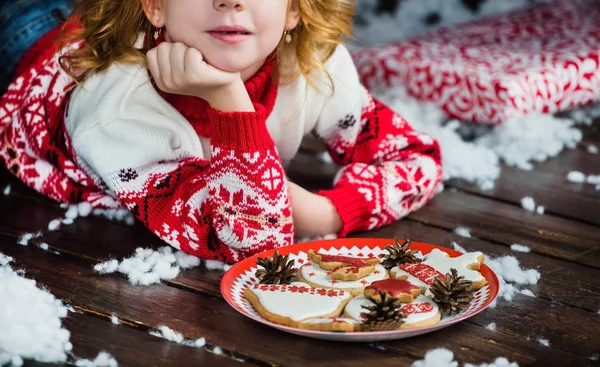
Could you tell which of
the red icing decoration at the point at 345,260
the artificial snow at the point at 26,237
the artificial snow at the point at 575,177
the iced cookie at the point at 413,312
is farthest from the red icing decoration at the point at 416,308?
the artificial snow at the point at 575,177

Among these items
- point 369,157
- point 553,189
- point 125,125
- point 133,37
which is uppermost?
point 133,37

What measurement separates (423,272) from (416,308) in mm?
87

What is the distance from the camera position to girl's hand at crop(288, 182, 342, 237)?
1264 mm

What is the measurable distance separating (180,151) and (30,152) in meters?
0.36

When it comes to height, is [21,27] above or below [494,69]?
above

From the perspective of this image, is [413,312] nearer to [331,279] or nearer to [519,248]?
[331,279]

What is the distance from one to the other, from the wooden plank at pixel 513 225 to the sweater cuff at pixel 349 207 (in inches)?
5.7

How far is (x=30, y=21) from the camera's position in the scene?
1639 mm

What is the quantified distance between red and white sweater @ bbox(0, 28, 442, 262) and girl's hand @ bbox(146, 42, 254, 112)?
0.02m

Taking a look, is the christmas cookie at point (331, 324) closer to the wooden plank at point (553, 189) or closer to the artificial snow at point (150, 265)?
the artificial snow at point (150, 265)

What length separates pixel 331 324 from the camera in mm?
932

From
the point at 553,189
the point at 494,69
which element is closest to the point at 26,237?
the point at 553,189

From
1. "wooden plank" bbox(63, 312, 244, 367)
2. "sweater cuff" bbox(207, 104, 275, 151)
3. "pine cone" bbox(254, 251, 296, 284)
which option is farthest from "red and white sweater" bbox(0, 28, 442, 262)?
"wooden plank" bbox(63, 312, 244, 367)

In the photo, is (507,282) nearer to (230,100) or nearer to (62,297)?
(230,100)
